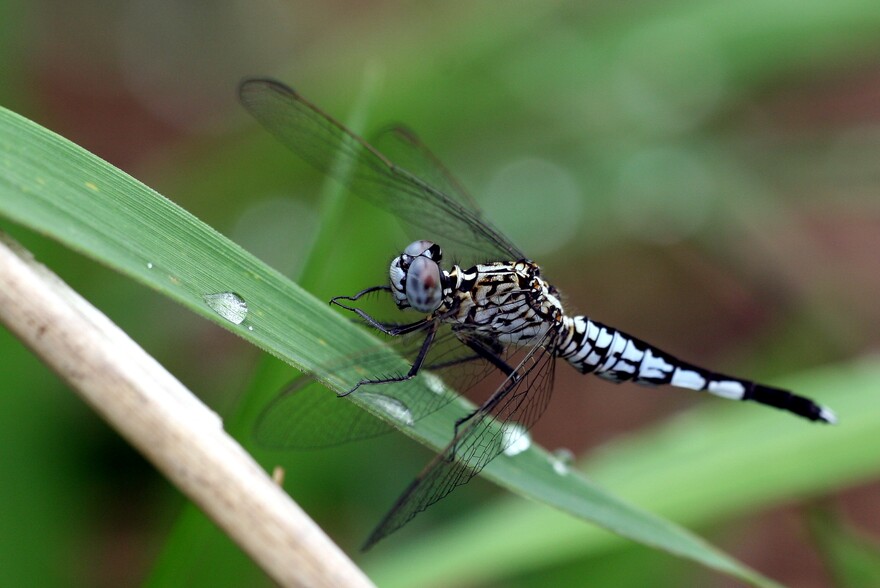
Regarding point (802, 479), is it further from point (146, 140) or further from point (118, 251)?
point (146, 140)

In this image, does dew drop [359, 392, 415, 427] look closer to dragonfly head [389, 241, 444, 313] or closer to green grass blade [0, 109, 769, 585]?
green grass blade [0, 109, 769, 585]

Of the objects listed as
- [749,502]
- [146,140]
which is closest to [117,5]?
[146,140]

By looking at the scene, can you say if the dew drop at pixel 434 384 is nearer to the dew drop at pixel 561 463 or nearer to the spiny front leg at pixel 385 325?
the spiny front leg at pixel 385 325

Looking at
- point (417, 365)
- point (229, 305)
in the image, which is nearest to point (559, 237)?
point (417, 365)

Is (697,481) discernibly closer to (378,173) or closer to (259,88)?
(378,173)

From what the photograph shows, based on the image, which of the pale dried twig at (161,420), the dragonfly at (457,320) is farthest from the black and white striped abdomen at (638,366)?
the pale dried twig at (161,420)

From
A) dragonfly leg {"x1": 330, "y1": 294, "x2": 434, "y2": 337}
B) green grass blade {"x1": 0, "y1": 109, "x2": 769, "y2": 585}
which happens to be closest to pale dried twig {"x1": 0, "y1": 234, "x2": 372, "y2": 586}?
green grass blade {"x1": 0, "y1": 109, "x2": 769, "y2": 585}

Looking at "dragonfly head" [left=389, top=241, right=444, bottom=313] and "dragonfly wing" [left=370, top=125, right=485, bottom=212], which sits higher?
"dragonfly wing" [left=370, top=125, right=485, bottom=212]
